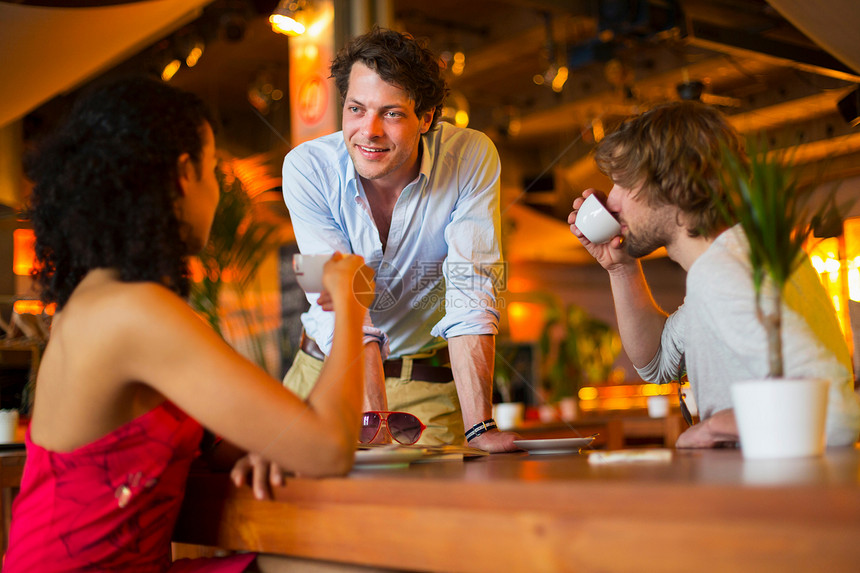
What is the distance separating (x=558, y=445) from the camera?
126cm

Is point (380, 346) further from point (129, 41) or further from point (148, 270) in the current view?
point (129, 41)

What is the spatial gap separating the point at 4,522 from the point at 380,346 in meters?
1.10

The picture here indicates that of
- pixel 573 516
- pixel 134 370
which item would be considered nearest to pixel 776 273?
pixel 573 516

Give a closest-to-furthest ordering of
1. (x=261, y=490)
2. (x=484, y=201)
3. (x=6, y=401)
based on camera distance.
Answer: (x=261, y=490)
(x=484, y=201)
(x=6, y=401)

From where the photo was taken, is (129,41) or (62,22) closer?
(62,22)

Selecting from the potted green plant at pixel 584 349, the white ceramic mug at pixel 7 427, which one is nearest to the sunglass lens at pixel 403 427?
the white ceramic mug at pixel 7 427

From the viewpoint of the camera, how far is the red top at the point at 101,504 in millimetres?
1004

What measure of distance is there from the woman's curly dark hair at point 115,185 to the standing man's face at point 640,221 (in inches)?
27.0

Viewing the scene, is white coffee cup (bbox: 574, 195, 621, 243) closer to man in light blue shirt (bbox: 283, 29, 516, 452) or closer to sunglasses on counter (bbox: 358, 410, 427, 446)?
man in light blue shirt (bbox: 283, 29, 516, 452)

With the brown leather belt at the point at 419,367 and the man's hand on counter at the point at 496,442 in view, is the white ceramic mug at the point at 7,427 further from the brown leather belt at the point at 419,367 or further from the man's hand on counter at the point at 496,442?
the man's hand on counter at the point at 496,442

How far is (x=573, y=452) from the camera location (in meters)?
1.24

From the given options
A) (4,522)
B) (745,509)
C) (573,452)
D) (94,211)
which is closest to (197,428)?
(94,211)

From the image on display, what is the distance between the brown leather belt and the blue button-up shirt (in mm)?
66

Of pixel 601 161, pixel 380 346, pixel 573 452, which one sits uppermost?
pixel 601 161
